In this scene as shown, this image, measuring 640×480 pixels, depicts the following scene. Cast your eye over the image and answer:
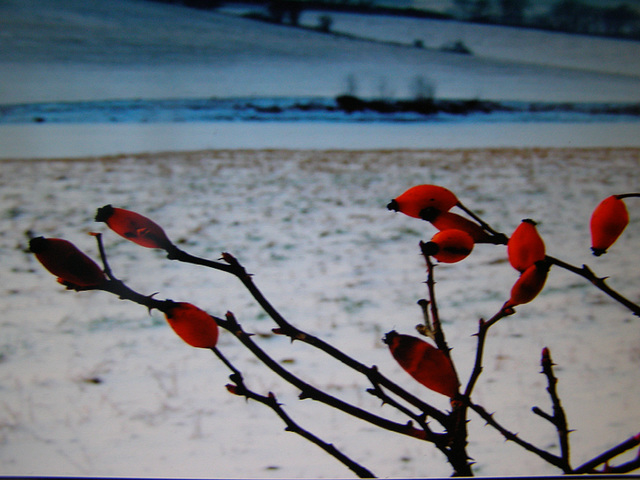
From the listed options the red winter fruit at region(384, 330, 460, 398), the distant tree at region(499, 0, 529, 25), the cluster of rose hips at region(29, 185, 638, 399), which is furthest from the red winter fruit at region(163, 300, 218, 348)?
the distant tree at region(499, 0, 529, 25)

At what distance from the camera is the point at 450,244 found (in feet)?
0.96

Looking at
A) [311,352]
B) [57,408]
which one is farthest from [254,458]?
[57,408]

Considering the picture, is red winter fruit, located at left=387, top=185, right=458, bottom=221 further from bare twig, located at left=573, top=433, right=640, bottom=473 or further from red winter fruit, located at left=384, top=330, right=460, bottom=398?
bare twig, located at left=573, top=433, right=640, bottom=473

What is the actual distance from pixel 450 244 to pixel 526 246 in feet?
0.18

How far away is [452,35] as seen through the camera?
761mm

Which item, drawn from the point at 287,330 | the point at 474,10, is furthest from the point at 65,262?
the point at 474,10

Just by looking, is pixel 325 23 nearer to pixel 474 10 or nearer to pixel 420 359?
pixel 474 10

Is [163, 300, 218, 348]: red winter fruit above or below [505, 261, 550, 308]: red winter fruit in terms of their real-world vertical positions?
below

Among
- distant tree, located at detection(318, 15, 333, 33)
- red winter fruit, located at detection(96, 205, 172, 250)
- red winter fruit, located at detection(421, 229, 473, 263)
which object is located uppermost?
distant tree, located at detection(318, 15, 333, 33)

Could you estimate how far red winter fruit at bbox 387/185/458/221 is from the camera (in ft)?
1.04

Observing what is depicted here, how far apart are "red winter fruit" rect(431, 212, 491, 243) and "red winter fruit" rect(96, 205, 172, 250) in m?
0.19

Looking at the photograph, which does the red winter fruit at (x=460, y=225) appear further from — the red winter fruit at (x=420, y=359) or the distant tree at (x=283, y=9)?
the distant tree at (x=283, y=9)

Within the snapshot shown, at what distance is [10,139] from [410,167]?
639mm

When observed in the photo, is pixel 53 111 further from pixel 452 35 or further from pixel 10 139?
pixel 452 35
